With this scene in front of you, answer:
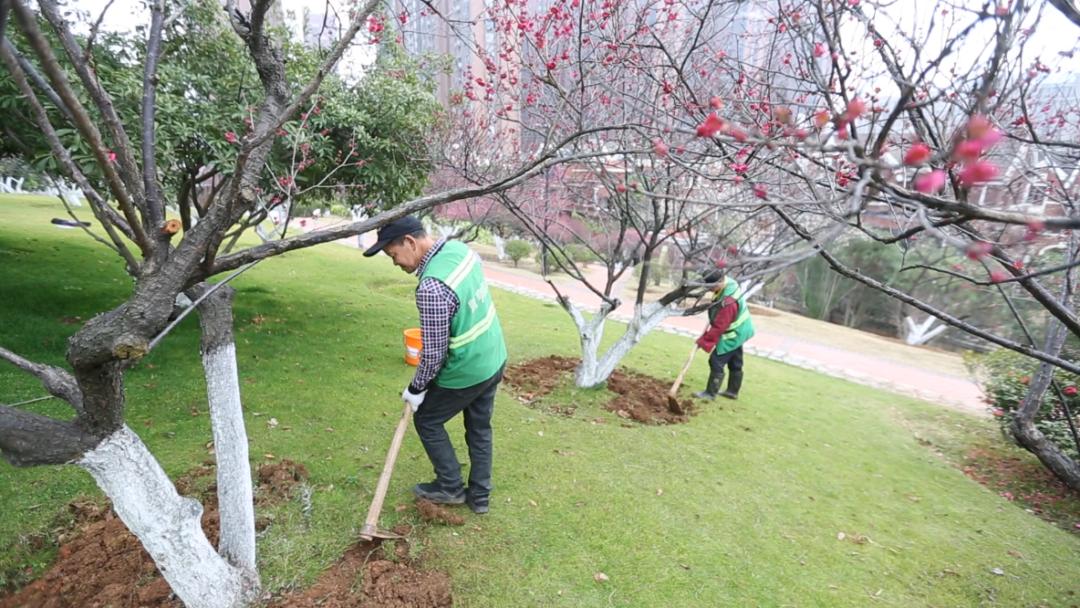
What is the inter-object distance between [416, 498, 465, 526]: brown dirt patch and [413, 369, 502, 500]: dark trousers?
148 millimetres

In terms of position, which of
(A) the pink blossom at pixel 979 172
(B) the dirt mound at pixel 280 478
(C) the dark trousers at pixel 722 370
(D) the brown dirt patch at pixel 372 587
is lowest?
(D) the brown dirt patch at pixel 372 587

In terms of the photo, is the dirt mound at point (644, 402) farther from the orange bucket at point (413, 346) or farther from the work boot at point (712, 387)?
the orange bucket at point (413, 346)

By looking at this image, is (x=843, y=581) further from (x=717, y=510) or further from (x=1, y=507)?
(x=1, y=507)

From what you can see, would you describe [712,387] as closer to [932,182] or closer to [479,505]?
[479,505]

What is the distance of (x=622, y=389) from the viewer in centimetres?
564

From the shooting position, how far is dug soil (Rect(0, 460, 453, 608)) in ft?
7.25

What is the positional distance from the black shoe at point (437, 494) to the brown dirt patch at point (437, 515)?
8 cm

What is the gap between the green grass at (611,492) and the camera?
2.75 m

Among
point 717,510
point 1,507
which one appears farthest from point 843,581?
point 1,507

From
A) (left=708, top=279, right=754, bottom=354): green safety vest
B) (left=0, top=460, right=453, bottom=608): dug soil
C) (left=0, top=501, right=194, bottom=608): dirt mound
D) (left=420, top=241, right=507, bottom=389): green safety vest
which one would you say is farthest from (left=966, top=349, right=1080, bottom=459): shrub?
(left=0, top=501, right=194, bottom=608): dirt mound

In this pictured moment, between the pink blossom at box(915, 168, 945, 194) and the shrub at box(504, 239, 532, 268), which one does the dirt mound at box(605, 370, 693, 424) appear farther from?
the shrub at box(504, 239, 532, 268)

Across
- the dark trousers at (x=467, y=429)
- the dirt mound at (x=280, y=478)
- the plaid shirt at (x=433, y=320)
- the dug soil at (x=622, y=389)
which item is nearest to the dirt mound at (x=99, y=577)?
the dirt mound at (x=280, y=478)

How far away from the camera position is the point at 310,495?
3.06m

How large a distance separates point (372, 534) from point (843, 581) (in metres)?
2.71
